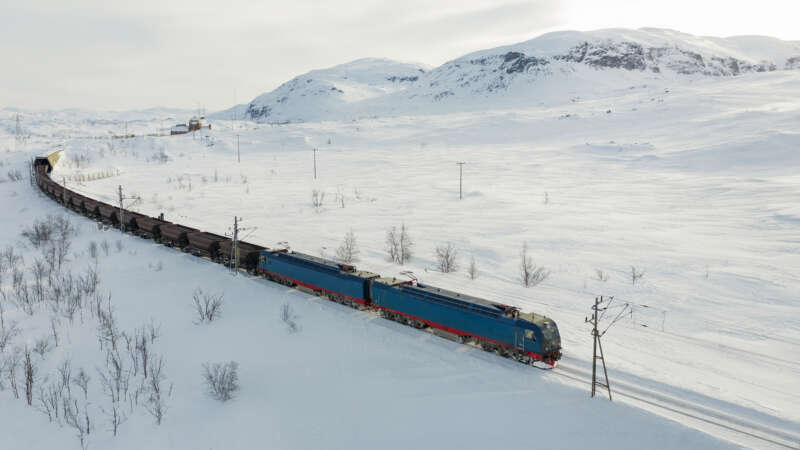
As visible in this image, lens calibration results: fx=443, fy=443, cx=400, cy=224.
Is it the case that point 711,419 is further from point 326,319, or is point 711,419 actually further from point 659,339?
point 326,319

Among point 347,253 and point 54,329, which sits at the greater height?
point 347,253

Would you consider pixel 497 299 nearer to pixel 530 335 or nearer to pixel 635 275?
pixel 530 335

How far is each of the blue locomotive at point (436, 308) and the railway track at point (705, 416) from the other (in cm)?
190

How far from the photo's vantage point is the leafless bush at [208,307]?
83.1ft

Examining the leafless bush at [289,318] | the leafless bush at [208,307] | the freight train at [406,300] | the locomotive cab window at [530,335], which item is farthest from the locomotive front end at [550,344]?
the leafless bush at [208,307]

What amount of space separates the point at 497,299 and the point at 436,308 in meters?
6.75

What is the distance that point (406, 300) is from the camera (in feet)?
72.7

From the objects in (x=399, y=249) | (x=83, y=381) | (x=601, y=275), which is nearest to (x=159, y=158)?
(x=399, y=249)

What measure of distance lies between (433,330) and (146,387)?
43.3 feet

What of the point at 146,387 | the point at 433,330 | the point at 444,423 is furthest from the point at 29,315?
the point at 444,423

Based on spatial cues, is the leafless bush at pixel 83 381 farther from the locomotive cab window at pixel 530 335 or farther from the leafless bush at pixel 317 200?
the leafless bush at pixel 317 200

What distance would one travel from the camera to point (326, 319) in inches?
950

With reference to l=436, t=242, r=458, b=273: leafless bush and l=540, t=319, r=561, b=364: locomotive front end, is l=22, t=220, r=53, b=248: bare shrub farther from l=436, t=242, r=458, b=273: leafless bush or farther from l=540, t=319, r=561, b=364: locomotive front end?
l=540, t=319, r=561, b=364: locomotive front end

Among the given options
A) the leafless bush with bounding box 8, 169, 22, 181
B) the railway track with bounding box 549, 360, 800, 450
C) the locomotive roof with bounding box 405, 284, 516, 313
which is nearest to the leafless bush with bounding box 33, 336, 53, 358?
the locomotive roof with bounding box 405, 284, 516, 313
